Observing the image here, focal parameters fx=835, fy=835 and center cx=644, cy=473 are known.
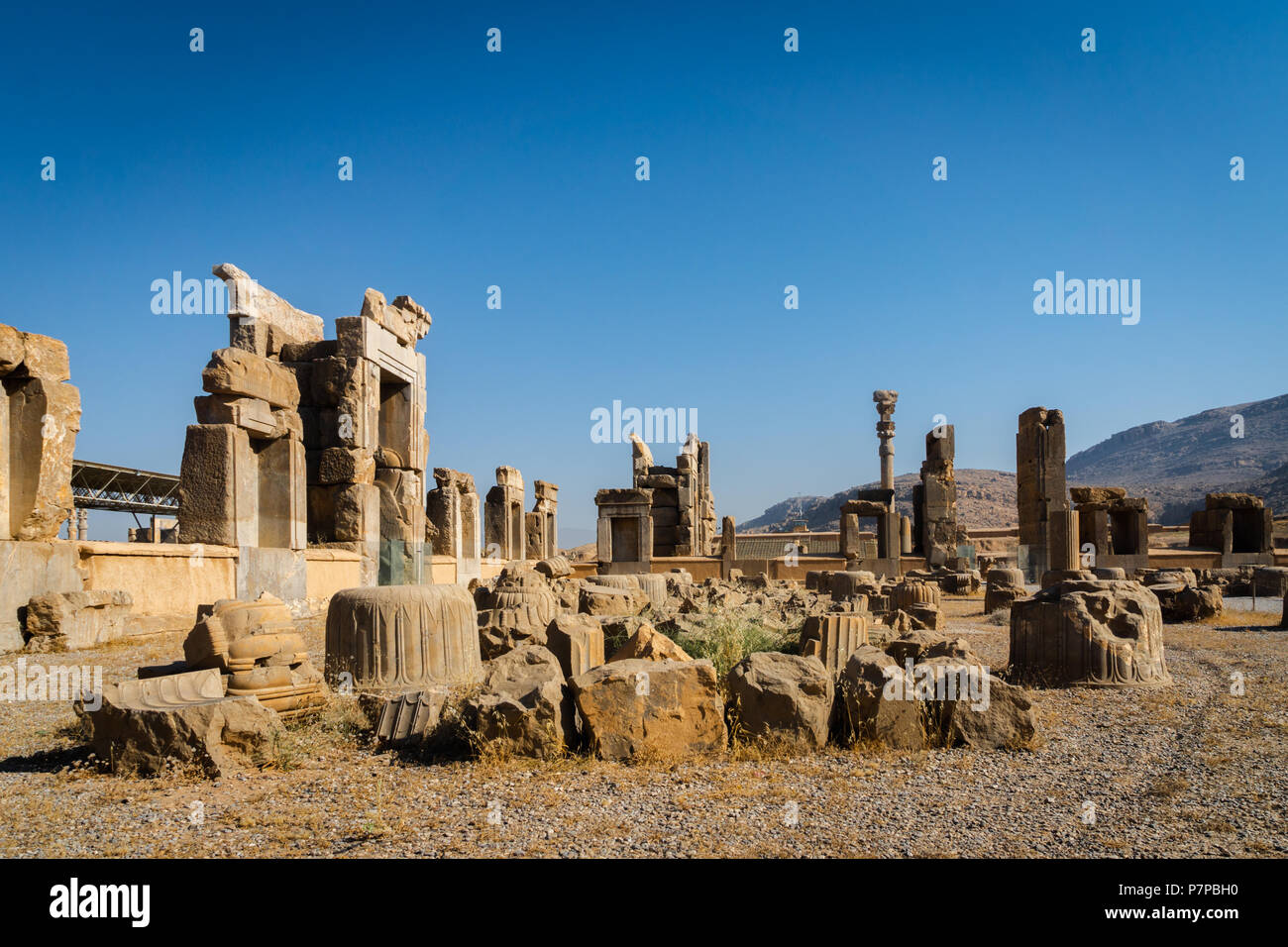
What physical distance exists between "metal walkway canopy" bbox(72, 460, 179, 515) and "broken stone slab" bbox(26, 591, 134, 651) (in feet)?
47.1

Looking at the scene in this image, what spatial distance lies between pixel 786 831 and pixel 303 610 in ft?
33.4

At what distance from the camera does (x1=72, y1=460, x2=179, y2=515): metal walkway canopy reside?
22.4 m

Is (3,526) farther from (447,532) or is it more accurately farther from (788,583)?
(788,583)

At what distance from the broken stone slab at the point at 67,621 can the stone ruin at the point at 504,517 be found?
1494 cm

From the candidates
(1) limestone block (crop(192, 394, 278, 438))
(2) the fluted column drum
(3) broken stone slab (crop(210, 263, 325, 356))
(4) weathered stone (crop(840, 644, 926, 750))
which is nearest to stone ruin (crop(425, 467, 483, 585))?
(3) broken stone slab (crop(210, 263, 325, 356))

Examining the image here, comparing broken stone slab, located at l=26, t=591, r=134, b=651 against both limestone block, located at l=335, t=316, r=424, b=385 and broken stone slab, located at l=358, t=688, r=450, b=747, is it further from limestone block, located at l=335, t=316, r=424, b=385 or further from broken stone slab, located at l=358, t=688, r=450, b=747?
limestone block, located at l=335, t=316, r=424, b=385

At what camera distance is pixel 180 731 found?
4.59 metres

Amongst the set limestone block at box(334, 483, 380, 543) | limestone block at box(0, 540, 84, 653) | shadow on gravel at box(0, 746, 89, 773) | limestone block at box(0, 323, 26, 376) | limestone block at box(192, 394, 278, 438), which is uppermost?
limestone block at box(0, 323, 26, 376)

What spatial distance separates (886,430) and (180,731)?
104ft

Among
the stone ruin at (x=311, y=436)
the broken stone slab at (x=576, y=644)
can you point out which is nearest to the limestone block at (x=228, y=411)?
the stone ruin at (x=311, y=436)

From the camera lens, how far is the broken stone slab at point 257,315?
13141 mm

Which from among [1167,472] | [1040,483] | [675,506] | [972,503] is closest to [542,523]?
[675,506]

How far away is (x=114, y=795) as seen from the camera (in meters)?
4.26
